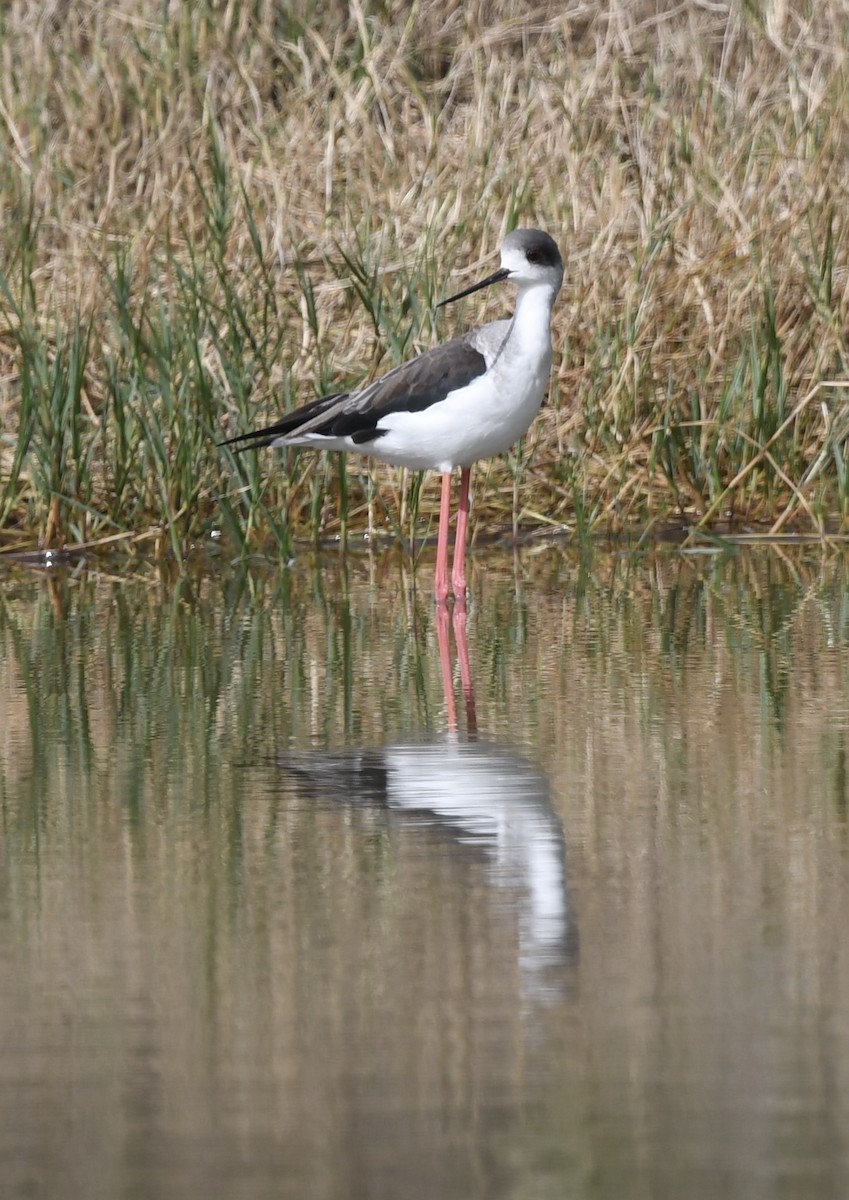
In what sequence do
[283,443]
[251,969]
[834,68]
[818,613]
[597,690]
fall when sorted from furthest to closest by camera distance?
[834,68] → [283,443] → [818,613] → [597,690] → [251,969]

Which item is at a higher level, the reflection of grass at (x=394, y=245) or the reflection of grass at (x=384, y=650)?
the reflection of grass at (x=394, y=245)

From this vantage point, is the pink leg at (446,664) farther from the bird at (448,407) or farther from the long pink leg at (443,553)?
the bird at (448,407)

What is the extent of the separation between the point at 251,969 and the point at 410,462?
15.1 ft

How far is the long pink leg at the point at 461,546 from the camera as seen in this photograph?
7324 mm

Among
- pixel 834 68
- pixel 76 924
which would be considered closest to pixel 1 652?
pixel 76 924

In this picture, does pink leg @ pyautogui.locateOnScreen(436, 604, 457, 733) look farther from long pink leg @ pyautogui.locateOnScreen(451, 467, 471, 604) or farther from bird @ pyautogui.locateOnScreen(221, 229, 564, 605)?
bird @ pyautogui.locateOnScreen(221, 229, 564, 605)

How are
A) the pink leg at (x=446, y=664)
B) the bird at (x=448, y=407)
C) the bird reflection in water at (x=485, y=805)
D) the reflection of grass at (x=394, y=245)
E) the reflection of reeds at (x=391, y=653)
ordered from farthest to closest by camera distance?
the reflection of grass at (x=394, y=245)
the bird at (x=448, y=407)
the pink leg at (x=446, y=664)
the reflection of reeds at (x=391, y=653)
the bird reflection in water at (x=485, y=805)

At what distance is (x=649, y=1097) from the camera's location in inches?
98.2

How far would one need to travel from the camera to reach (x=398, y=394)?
24.0 feet

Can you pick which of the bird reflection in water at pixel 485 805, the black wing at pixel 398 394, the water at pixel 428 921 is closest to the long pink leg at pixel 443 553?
the black wing at pixel 398 394

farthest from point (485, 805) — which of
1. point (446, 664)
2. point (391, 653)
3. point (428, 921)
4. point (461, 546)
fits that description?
point (461, 546)

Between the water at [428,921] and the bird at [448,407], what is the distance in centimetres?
131

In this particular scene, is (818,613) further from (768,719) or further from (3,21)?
(3,21)

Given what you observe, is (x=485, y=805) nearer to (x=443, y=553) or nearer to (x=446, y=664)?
(x=446, y=664)
